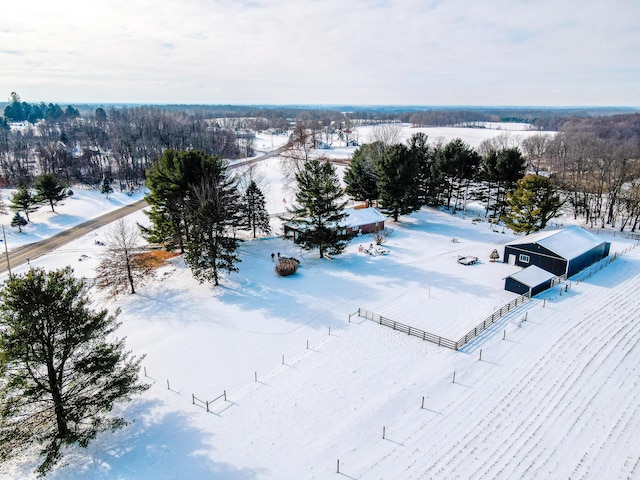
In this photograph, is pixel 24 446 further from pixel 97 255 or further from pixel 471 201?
pixel 471 201

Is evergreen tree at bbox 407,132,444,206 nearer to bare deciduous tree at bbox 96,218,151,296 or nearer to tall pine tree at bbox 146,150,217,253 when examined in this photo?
tall pine tree at bbox 146,150,217,253

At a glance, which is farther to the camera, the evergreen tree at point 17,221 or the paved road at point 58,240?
the evergreen tree at point 17,221

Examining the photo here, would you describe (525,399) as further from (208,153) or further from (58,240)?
(208,153)

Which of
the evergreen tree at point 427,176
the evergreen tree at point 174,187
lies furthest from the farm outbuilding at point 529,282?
the evergreen tree at point 174,187

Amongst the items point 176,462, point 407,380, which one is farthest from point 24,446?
point 407,380

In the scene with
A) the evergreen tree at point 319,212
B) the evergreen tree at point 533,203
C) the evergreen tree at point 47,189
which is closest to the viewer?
the evergreen tree at point 319,212

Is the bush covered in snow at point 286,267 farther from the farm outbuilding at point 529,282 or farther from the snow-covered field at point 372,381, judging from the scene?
the farm outbuilding at point 529,282
